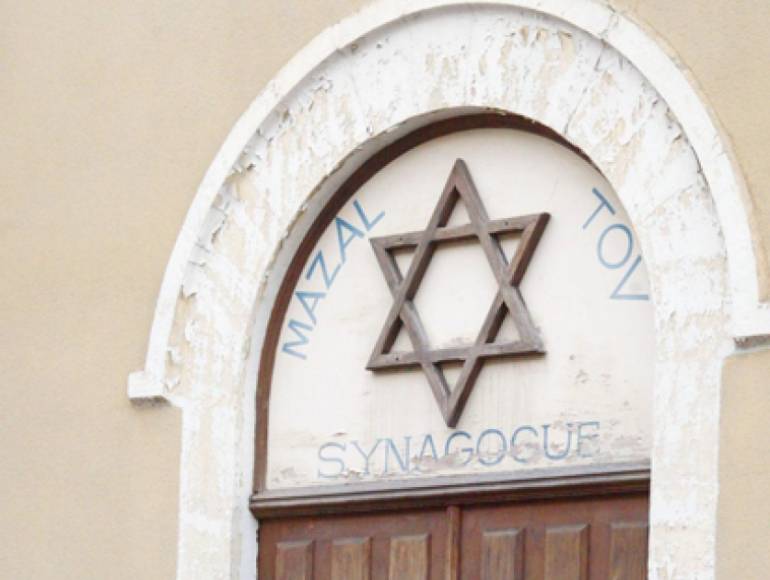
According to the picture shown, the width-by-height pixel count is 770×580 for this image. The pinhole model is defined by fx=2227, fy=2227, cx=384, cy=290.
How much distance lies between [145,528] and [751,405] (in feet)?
8.23

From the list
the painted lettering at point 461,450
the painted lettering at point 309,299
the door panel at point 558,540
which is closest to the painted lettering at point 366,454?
the painted lettering at point 461,450

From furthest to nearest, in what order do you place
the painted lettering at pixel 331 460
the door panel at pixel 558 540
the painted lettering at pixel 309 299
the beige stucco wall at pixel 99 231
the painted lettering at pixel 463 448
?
the beige stucco wall at pixel 99 231 < the painted lettering at pixel 309 299 < the painted lettering at pixel 331 460 < the painted lettering at pixel 463 448 < the door panel at pixel 558 540

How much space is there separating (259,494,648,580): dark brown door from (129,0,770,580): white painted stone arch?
0.22 m

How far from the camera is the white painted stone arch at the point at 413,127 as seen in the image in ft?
21.8

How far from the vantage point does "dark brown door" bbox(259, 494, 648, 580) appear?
705 cm

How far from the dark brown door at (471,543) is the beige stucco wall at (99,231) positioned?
20.1 inches

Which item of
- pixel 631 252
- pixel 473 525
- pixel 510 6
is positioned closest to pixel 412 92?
pixel 510 6

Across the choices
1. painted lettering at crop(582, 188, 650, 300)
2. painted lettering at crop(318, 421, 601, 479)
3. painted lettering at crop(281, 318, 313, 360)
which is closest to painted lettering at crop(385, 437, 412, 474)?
painted lettering at crop(318, 421, 601, 479)

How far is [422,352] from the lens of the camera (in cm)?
755

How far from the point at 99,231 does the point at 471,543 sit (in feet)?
6.66

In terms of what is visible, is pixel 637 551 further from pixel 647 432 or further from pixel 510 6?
pixel 510 6

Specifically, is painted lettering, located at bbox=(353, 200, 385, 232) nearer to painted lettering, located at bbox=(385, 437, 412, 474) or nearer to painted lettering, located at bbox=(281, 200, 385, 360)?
painted lettering, located at bbox=(281, 200, 385, 360)

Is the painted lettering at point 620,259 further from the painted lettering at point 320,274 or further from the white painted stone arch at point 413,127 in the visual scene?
the painted lettering at point 320,274

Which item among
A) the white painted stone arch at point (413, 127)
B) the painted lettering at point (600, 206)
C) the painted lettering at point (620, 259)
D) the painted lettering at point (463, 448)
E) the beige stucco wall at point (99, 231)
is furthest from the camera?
the beige stucco wall at point (99, 231)
